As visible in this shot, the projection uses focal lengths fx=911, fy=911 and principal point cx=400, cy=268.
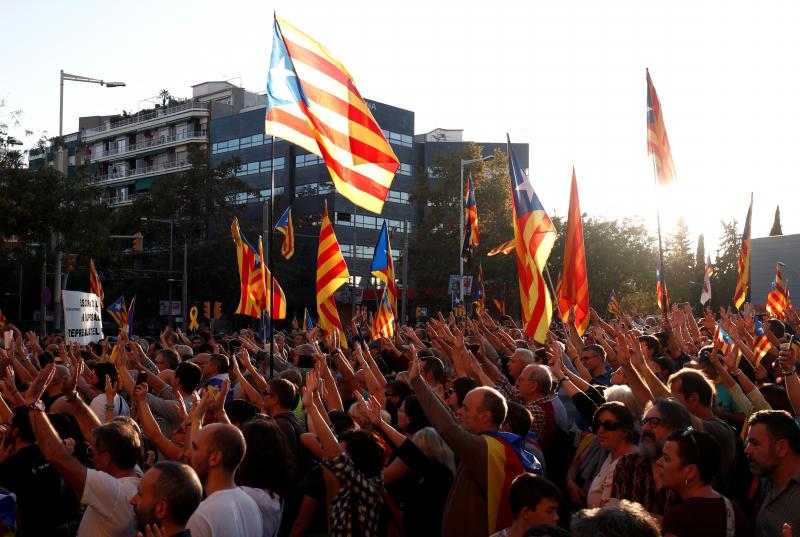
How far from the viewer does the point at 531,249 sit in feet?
35.0

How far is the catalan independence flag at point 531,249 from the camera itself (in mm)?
10070

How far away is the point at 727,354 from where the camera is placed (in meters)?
8.48

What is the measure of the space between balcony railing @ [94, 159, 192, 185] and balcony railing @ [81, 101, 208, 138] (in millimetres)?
4209

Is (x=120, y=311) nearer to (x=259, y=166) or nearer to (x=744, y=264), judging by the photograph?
(x=744, y=264)

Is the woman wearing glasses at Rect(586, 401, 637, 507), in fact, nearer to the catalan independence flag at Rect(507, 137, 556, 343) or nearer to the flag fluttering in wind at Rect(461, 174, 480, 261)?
the catalan independence flag at Rect(507, 137, 556, 343)

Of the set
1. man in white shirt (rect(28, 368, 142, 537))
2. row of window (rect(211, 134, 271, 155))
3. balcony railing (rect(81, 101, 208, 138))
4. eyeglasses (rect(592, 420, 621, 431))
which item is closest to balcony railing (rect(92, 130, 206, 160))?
balcony railing (rect(81, 101, 208, 138))

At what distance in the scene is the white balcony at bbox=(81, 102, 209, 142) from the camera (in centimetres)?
7538

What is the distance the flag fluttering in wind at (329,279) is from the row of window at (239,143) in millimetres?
54960

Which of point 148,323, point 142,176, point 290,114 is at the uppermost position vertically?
point 142,176

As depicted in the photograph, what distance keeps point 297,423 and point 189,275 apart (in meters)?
49.1

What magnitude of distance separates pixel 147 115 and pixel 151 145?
346cm

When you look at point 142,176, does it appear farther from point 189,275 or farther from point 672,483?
point 672,483

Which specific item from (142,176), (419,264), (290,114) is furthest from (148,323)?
(290,114)

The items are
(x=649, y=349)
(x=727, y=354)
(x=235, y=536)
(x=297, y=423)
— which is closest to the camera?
(x=235, y=536)
